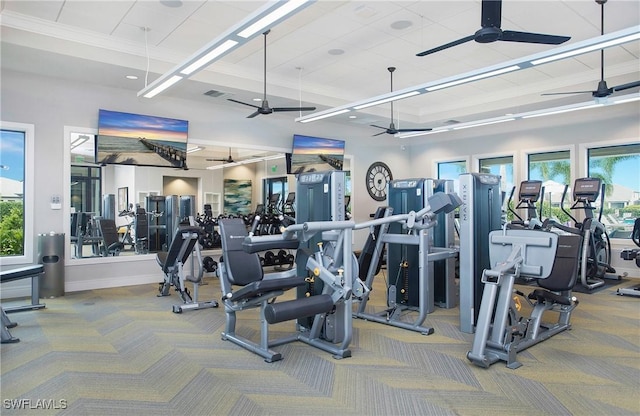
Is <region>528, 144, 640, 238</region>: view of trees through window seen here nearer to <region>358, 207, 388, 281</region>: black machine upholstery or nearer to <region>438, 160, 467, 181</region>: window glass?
<region>438, 160, 467, 181</region>: window glass

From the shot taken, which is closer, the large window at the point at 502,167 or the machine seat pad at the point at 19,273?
the machine seat pad at the point at 19,273

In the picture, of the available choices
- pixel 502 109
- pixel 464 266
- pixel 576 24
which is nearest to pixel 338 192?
pixel 464 266

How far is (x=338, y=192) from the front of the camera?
396 cm

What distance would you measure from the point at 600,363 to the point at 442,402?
5.12 ft

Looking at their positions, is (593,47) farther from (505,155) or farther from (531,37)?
(505,155)

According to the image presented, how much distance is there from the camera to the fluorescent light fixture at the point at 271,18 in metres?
3.26

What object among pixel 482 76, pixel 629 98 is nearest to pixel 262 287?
pixel 482 76

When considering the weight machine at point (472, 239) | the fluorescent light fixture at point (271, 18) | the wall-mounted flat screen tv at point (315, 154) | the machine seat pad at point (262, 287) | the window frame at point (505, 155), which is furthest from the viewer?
the window frame at point (505, 155)

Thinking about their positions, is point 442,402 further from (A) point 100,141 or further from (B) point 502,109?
(B) point 502,109

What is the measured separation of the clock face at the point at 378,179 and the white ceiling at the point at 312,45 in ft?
8.17

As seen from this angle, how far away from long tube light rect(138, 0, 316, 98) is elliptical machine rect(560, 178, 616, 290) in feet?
18.1

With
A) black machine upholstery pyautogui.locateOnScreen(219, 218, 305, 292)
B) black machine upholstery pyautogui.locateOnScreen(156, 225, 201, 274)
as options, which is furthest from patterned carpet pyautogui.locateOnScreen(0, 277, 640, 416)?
black machine upholstery pyautogui.locateOnScreen(156, 225, 201, 274)

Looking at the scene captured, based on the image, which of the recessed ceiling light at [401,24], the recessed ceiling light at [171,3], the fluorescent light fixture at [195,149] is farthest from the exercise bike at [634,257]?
the fluorescent light fixture at [195,149]

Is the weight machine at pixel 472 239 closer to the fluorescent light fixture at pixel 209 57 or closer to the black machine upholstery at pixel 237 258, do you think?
the black machine upholstery at pixel 237 258
